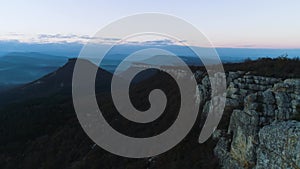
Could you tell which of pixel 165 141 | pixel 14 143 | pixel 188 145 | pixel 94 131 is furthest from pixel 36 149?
pixel 188 145

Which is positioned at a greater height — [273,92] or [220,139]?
[273,92]

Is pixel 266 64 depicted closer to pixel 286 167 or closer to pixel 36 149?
pixel 286 167

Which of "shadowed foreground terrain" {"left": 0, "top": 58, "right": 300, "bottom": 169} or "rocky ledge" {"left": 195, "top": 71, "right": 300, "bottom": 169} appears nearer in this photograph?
"rocky ledge" {"left": 195, "top": 71, "right": 300, "bottom": 169}

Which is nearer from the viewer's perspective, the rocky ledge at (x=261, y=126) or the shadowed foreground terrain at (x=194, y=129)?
the rocky ledge at (x=261, y=126)

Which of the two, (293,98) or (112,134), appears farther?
(112,134)

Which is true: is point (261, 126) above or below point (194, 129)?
above

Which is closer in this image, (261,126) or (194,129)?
(261,126)

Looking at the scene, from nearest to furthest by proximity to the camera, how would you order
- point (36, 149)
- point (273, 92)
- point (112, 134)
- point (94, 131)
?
1. point (273, 92)
2. point (112, 134)
3. point (94, 131)
4. point (36, 149)

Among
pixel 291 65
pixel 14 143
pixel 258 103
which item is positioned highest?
pixel 291 65
